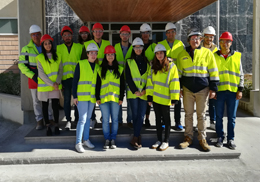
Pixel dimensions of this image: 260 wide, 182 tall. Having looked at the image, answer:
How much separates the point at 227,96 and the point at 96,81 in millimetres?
2505

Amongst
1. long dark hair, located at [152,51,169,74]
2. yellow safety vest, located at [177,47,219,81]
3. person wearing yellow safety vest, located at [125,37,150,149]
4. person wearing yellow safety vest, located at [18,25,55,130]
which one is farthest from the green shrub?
yellow safety vest, located at [177,47,219,81]

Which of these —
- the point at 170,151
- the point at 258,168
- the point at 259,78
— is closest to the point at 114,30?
the point at 259,78

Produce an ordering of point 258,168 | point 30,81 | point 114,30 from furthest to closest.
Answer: point 114,30 < point 30,81 < point 258,168

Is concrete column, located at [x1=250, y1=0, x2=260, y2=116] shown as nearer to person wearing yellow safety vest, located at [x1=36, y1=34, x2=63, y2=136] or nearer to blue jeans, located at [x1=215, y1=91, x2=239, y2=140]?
blue jeans, located at [x1=215, y1=91, x2=239, y2=140]

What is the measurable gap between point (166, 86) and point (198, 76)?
62cm

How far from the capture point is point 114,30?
11.7 meters

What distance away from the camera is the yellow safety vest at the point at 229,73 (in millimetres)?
4816

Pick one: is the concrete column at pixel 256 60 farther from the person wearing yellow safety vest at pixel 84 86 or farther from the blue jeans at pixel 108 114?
the person wearing yellow safety vest at pixel 84 86

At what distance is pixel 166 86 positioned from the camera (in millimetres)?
4664

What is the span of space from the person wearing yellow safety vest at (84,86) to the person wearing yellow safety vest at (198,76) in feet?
5.44

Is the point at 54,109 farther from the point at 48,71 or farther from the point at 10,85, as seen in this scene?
the point at 10,85

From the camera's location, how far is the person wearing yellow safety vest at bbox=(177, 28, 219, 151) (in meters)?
4.68

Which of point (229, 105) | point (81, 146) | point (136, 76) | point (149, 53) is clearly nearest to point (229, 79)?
→ point (229, 105)

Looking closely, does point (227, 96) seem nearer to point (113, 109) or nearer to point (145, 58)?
point (145, 58)
